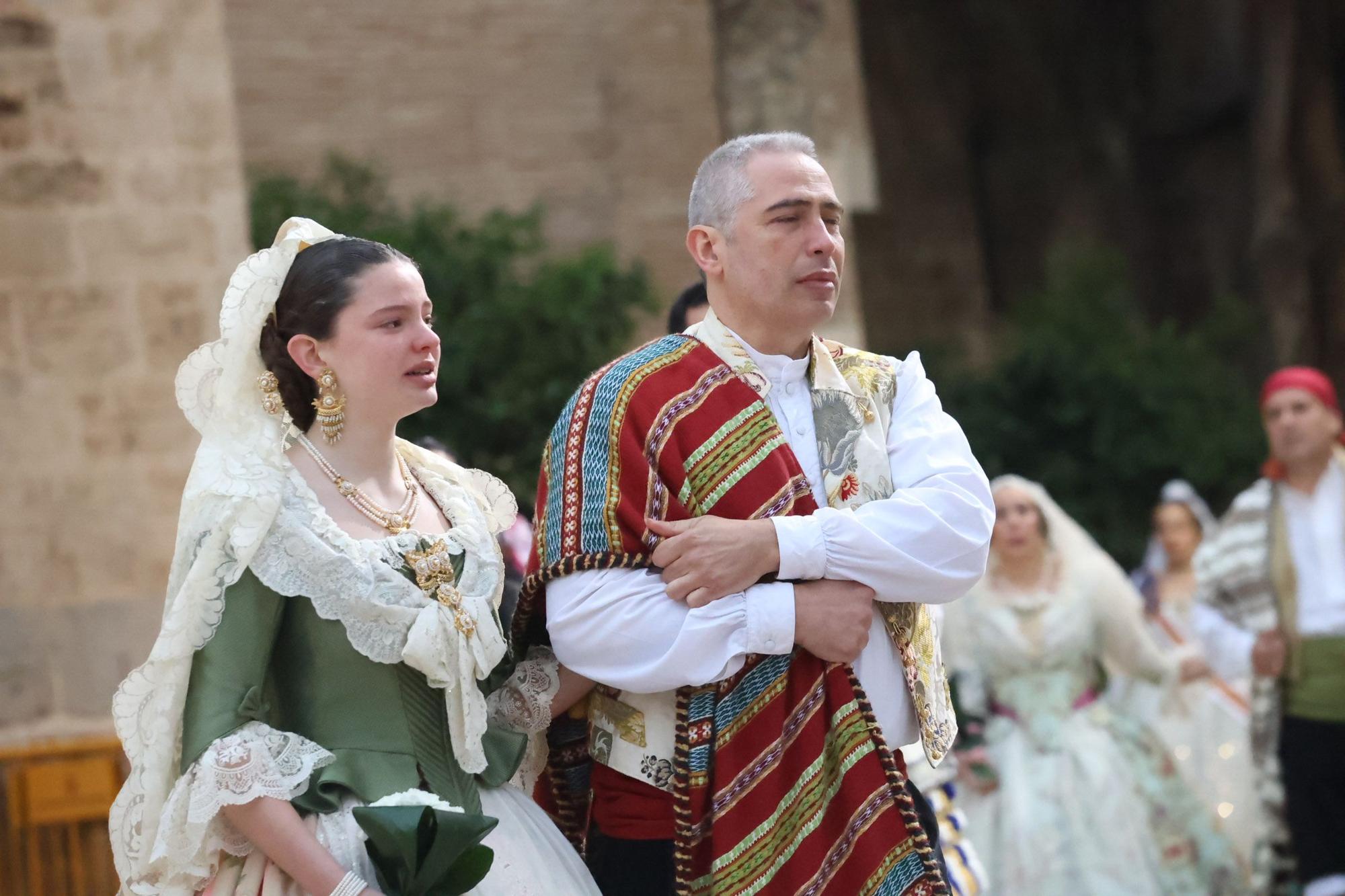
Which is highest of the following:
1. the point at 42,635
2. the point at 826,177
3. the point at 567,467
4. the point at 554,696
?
the point at 826,177

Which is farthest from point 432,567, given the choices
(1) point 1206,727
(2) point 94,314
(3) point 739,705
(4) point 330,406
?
(1) point 1206,727

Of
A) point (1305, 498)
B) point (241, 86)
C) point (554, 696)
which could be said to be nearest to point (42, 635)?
point (554, 696)

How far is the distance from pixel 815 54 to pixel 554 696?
746 centimetres

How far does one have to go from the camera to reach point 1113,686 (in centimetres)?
746

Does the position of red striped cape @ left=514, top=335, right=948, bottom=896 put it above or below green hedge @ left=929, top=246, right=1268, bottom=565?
above

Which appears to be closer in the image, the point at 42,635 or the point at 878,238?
the point at 42,635

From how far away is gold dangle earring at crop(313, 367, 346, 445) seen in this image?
2.51 metres

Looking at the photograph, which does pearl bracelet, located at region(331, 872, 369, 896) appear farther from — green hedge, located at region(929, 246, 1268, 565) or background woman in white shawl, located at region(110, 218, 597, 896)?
green hedge, located at region(929, 246, 1268, 565)

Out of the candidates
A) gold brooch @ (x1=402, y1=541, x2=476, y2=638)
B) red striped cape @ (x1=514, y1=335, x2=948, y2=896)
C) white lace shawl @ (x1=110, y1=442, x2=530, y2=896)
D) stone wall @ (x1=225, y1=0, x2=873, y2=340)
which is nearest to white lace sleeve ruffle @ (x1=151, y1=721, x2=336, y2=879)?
white lace shawl @ (x1=110, y1=442, x2=530, y2=896)

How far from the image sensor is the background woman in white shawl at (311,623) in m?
2.30

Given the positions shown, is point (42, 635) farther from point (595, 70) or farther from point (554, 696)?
point (595, 70)

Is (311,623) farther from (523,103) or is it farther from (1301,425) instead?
(523,103)

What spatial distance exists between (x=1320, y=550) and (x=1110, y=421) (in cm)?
637

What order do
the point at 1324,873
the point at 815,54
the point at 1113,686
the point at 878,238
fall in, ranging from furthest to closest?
the point at 878,238 → the point at 815,54 → the point at 1113,686 → the point at 1324,873
